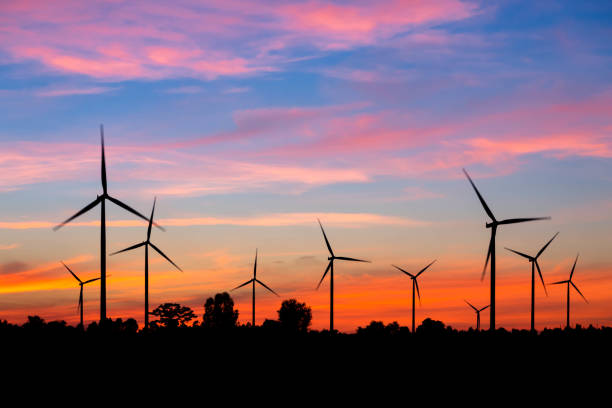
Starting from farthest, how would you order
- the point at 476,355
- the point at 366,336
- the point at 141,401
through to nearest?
the point at 366,336 < the point at 476,355 < the point at 141,401

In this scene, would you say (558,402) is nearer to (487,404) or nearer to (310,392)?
(487,404)

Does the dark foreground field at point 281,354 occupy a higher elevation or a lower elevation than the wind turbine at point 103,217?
lower

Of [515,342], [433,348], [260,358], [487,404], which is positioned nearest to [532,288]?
[515,342]

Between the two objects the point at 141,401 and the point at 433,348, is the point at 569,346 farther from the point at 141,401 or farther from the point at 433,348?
the point at 141,401

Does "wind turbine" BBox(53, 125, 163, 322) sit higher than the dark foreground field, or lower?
higher

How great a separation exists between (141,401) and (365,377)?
2432 cm

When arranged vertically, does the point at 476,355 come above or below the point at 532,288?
below

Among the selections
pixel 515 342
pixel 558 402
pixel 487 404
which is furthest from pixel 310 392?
pixel 515 342

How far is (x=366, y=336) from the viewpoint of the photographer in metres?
124

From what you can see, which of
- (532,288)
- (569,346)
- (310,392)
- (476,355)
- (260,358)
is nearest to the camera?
(310,392)

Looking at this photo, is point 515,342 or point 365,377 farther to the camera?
point 515,342

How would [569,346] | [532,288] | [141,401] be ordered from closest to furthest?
[141,401] → [569,346] → [532,288]

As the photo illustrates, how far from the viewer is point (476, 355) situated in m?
101

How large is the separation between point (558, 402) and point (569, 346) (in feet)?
123
